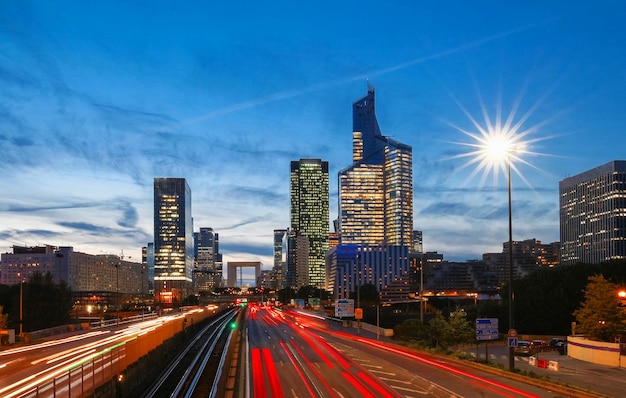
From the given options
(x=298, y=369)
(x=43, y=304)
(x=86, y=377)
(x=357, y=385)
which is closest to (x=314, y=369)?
(x=298, y=369)

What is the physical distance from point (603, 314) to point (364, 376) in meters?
22.1

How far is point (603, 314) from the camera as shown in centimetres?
4609

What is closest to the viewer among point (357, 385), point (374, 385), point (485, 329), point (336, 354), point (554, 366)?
point (374, 385)

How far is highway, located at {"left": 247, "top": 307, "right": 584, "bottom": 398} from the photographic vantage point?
29594 mm

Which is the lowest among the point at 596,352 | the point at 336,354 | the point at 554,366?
the point at 336,354

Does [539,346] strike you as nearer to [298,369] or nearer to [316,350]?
[316,350]

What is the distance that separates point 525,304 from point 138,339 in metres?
63.5

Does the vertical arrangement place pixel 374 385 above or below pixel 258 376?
above

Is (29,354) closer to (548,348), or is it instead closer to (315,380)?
(315,380)

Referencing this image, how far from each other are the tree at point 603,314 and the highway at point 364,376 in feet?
41.7

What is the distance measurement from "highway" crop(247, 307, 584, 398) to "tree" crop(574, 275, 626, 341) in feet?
41.7

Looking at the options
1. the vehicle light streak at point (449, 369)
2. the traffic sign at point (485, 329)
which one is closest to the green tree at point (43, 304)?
the vehicle light streak at point (449, 369)

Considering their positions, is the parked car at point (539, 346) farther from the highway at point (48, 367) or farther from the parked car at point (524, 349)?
the highway at point (48, 367)

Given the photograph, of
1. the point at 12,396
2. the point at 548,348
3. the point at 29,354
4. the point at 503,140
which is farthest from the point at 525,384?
the point at 29,354
